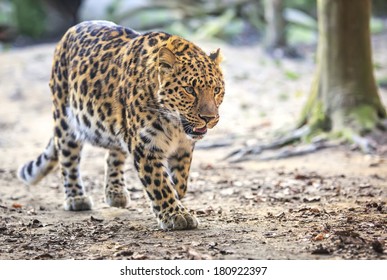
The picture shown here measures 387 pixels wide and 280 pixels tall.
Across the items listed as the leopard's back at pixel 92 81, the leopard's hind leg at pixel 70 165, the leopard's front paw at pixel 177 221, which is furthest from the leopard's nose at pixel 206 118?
the leopard's hind leg at pixel 70 165

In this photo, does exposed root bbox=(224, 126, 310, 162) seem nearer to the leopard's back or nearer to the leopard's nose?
the leopard's back

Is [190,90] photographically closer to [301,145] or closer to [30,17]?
[301,145]

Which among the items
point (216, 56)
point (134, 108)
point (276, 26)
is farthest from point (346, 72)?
point (276, 26)

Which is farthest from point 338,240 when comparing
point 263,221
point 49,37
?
point 49,37

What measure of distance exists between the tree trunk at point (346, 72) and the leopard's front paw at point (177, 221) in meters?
3.73

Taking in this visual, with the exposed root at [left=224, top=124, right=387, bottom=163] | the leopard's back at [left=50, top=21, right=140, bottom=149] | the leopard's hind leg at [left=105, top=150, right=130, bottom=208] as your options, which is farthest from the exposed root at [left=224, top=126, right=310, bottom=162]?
the leopard's back at [left=50, top=21, right=140, bottom=149]

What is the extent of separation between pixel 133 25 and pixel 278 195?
1203cm

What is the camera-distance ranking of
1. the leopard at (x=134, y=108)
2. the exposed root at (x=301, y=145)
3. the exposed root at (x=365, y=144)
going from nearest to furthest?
the leopard at (x=134, y=108)
the exposed root at (x=365, y=144)
the exposed root at (x=301, y=145)

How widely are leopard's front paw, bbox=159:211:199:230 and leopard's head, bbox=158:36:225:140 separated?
56 cm

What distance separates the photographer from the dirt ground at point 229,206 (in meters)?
5.07

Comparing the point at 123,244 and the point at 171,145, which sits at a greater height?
the point at 171,145

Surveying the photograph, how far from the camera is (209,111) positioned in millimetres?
5379

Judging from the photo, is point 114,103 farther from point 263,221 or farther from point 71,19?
point 71,19

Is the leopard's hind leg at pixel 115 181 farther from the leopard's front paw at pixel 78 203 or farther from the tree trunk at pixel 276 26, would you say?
the tree trunk at pixel 276 26
